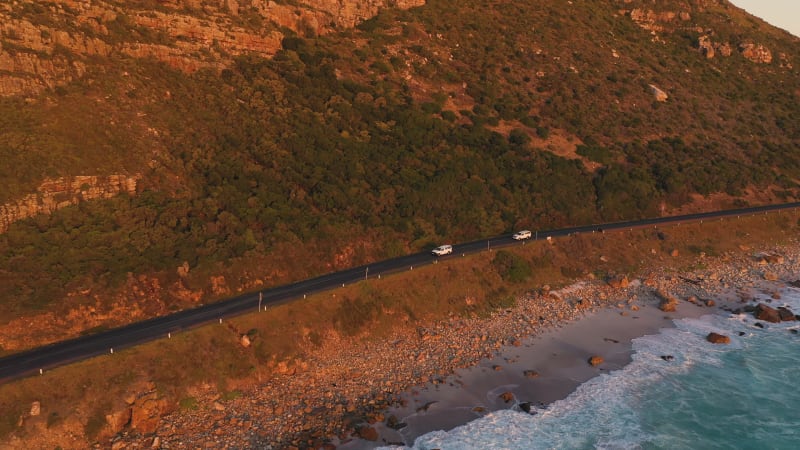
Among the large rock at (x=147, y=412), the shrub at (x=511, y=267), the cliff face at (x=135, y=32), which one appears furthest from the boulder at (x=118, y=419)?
the cliff face at (x=135, y=32)

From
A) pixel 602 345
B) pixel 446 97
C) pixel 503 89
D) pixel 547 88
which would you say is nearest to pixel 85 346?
pixel 602 345

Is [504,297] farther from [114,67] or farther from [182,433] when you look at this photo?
[114,67]

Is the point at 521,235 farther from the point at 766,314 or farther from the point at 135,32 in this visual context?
the point at 135,32

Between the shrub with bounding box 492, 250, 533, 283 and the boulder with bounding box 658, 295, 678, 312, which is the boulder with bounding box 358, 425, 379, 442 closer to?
the shrub with bounding box 492, 250, 533, 283

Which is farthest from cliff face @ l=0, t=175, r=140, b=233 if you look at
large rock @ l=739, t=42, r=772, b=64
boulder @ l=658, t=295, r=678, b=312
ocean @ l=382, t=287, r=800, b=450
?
large rock @ l=739, t=42, r=772, b=64

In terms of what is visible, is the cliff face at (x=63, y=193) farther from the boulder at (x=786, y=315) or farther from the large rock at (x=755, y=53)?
the large rock at (x=755, y=53)
